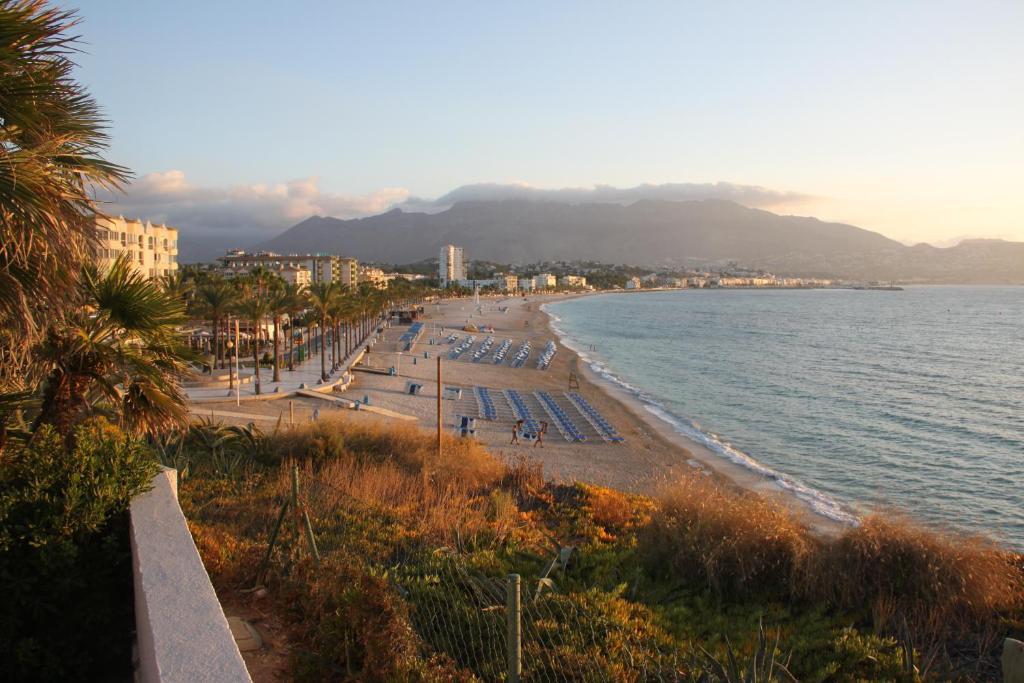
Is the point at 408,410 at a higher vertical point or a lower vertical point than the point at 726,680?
lower

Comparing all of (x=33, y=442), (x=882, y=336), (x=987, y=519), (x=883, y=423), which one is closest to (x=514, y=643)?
(x=33, y=442)

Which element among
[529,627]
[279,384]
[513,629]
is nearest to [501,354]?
[279,384]

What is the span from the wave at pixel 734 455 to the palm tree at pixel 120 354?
45.0 ft

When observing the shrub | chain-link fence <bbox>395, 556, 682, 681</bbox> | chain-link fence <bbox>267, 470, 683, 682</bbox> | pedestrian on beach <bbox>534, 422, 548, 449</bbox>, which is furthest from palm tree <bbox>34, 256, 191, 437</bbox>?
A: pedestrian on beach <bbox>534, 422, 548, 449</bbox>

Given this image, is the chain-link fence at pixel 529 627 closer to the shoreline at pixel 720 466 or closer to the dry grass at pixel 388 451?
A: the dry grass at pixel 388 451

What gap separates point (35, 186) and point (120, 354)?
236 centimetres

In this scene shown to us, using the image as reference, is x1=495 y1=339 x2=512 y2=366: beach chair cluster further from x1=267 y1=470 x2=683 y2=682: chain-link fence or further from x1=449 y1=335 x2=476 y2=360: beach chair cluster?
x1=267 y1=470 x2=683 y2=682: chain-link fence

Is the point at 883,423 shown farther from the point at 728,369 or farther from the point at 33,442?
the point at 33,442

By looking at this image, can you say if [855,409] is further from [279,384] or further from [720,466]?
[279,384]

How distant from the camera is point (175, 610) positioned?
285 cm

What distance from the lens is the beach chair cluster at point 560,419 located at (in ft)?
75.8

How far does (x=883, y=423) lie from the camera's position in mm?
28688

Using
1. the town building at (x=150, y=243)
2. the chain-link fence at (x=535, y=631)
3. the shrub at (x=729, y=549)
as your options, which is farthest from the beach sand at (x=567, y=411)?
the town building at (x=150, y=243)

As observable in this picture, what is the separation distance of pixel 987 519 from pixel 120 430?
19.0 metres
